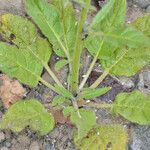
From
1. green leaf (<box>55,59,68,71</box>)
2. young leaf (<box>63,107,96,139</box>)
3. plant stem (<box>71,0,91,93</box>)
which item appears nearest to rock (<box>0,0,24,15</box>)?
green leaf (<box>55,59,68,71</box>)

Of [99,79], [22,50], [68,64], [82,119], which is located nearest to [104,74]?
[99,79]

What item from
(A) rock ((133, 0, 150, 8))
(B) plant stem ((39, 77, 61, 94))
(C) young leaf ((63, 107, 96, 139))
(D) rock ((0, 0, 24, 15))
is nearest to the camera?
(C) young leaf ((63, 107, 96, 139))

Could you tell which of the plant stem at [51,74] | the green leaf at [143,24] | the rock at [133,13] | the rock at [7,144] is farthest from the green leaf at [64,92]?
the rock at [133,13]

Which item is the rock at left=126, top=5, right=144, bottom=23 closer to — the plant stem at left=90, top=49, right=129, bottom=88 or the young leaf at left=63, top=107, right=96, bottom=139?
the plant stem at left=90, top=49, right=129, bottom=88

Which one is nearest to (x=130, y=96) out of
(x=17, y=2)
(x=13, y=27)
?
(x=13, y=27)

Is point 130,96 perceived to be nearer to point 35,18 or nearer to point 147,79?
point 147,79

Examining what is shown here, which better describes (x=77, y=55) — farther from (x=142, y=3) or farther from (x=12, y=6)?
(x=142, y=3)
